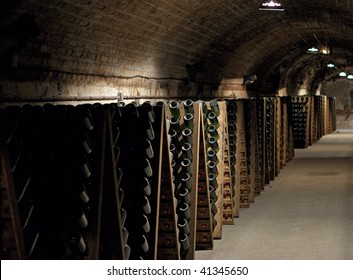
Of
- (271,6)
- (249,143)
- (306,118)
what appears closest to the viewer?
(249,143)

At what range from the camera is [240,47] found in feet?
53.9

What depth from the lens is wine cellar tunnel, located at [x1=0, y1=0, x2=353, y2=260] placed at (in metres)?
4.39

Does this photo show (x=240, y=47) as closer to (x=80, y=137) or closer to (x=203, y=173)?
(x=203, y=173)

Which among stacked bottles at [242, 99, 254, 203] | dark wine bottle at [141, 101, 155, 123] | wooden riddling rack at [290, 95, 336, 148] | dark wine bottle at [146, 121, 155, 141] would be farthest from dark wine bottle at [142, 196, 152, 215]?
wooden riddling rack at [290, 95, 336, 148]

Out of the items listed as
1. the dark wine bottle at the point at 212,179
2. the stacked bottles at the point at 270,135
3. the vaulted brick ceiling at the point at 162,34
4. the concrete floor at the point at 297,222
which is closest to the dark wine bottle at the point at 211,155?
the dark wine bottle at the point at 212,179

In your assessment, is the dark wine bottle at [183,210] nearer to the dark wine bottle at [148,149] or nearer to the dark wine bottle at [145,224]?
the dark wine bottle at [145,224]

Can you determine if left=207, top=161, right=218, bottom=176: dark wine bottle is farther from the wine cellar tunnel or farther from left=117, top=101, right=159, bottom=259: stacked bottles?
left=117, top=101, right=159, bottom=259: stacked bottles

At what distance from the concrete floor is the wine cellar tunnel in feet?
0.10

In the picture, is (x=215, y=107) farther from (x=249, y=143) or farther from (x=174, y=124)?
(x=249, y=143)

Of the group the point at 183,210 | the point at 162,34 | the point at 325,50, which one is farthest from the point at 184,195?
the point at 325,50

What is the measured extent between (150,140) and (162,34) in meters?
5.60

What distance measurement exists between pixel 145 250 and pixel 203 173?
6.08 ft

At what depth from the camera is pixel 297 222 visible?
28.9 feet

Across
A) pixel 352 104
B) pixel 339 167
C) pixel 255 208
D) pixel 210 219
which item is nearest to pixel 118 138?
pixel 210 219
